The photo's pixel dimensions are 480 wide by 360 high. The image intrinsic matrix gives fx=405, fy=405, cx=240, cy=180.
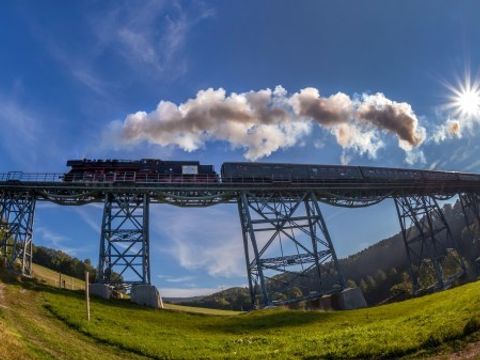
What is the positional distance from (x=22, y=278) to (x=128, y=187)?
1224cm

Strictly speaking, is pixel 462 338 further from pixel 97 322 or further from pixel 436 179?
pixel 436 179

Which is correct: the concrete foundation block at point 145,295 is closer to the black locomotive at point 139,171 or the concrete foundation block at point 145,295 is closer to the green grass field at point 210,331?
the green grass field at point 210,331

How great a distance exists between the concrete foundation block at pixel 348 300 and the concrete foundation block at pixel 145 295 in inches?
666

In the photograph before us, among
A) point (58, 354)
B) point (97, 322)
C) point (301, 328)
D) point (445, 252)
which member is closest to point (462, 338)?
point (301, 328)

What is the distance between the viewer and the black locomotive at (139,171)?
40.7m

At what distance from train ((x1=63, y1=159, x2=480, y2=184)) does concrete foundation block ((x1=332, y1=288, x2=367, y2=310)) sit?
1294 centimetres

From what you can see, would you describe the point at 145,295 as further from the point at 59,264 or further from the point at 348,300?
the point at 59,264

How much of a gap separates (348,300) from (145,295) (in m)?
19.0

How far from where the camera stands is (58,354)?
14.3m

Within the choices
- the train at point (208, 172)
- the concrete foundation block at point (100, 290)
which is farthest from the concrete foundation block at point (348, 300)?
the concrete foundation block at point (100, 290)

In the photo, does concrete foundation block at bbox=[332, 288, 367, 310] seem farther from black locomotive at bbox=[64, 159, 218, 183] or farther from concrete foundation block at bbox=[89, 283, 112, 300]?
concrete foundation block at bbox=[89, 283, 112, 300]

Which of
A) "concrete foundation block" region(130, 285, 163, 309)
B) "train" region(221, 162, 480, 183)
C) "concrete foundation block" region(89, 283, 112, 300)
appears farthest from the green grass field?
"train" region(221, 162, 480, 183)

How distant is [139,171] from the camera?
139 feet

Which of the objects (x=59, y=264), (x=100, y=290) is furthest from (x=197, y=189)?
Answer: (x=59, y=264)
